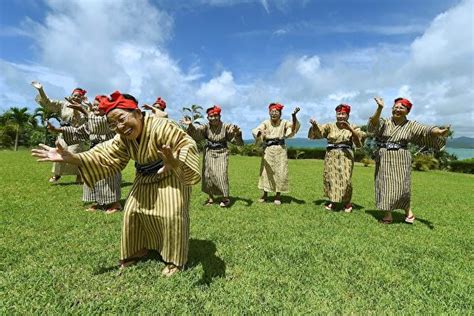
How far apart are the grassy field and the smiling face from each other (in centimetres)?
196

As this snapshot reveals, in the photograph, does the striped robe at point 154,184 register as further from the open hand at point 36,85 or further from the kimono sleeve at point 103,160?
the open hand at point 36,85

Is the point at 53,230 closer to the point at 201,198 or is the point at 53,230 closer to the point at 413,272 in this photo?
the point at 201,198

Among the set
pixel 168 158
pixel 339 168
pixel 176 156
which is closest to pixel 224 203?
pixel 339 168

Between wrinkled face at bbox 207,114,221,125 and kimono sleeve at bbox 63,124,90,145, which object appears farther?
wrinkled face at bbox 207,114,221,125

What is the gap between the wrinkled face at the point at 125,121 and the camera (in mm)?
3438

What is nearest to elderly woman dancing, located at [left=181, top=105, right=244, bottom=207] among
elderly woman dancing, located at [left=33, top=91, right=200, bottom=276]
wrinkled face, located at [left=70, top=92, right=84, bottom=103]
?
wrinkled face, located at [left=70, top=92, right=84, bottom=103]

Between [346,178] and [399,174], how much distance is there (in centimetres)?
117

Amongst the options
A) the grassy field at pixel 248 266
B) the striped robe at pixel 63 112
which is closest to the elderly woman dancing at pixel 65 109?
the striped robe at pixel 63 112

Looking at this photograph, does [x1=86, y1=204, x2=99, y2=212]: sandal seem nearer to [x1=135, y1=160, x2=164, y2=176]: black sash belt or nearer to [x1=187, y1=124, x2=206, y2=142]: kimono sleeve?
[x1=187, y1=124, x2=206, y2=142]: kimono sleeve

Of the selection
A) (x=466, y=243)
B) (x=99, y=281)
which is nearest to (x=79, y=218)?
(x=99, y=281)

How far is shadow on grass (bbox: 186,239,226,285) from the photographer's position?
153 inches

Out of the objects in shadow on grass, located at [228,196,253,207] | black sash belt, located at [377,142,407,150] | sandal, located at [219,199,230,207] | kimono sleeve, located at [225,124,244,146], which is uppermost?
kimono sleeve, located at [225,124,244,146]

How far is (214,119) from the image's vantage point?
7.38m

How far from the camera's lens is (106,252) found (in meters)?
4.49
